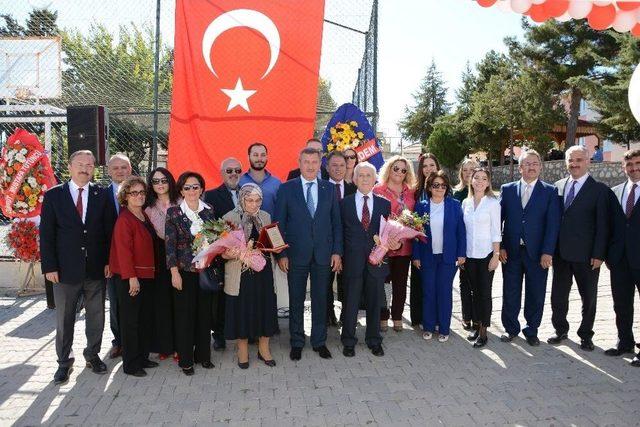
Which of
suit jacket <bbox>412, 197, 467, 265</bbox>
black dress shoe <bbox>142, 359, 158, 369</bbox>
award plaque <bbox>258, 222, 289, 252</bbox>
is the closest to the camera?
award plaque <bbox>258, 222, 289, 252</bbox>

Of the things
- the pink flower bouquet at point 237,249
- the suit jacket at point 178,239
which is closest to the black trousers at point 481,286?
the pink flower bouquet at point 237,249

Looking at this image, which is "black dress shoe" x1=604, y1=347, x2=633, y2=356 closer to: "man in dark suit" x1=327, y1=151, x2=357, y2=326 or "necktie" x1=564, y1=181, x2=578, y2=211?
"necktie" x1=564, y1=181, x2=578, y2=211

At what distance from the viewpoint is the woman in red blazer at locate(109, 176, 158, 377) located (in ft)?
13.4

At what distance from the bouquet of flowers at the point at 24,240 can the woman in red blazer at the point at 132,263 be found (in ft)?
11.4

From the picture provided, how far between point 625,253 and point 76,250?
16.1 ft

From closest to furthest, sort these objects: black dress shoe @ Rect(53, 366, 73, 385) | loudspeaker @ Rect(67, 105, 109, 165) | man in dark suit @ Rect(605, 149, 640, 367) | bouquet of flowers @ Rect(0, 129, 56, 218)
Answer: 1. black dress shoe @ Rect(53, 366, 73, 385)
2. man in dark suit @ Rect(605, 149, 640, 367)
3. loudspeaker @ Rect(67, 105, 109, 165)
4. bouquet of flowers @ Rect(0, 129, 56, 218)

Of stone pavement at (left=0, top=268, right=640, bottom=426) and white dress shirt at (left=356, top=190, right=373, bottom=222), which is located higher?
white dress shirt at (left=356, top=190, right=373, bottom=222)

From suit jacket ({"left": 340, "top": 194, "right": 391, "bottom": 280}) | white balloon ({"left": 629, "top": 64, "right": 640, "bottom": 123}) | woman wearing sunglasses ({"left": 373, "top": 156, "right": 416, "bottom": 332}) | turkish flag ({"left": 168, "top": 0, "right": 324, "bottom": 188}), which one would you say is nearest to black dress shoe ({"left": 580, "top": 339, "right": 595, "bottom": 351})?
woman wearing sunglasses ({"left": 373, "top": 156, "right": 416, "bottom": 332})

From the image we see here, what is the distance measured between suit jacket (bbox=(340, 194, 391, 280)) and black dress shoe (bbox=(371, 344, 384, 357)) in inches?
27.0

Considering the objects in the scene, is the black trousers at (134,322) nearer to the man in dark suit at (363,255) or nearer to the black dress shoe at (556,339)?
the man in dark suit at (363,255)

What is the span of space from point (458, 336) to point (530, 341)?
714mm

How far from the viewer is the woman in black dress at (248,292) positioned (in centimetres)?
436

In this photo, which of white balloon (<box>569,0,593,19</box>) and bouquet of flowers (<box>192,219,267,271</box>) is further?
bouquet of flowers (<box>192,219,267,271</box>)

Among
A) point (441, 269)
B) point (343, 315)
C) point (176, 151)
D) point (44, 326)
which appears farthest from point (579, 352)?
point (44, 326)
